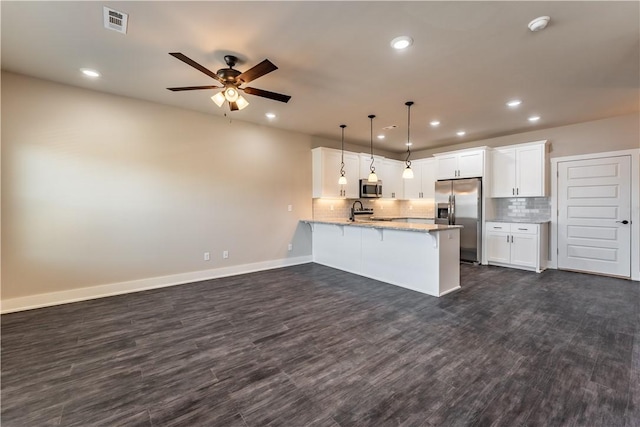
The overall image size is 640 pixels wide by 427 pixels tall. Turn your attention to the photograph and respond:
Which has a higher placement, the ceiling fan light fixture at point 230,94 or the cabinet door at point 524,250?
the ceiling fan light fixture at point 230,94

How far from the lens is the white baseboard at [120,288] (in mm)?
3314

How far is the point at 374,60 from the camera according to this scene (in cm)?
289

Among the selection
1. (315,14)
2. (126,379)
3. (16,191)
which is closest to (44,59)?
(16,191)

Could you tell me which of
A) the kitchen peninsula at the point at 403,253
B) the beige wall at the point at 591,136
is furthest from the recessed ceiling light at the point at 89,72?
the beige wall at the point at 591,136

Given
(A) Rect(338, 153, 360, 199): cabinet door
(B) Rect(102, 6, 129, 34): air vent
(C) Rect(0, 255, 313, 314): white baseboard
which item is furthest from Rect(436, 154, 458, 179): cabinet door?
(B) Rect(102, 6, 129, 34): air vent

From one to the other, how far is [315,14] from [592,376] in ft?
11.7

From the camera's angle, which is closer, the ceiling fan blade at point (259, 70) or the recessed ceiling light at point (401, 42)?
the ceiling fan blade at point (259, 70)

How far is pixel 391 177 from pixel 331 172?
7.09 ft

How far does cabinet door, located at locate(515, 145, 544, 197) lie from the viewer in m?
5.22

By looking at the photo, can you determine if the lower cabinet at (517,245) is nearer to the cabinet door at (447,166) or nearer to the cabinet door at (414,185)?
the cabinet door at (447,166)

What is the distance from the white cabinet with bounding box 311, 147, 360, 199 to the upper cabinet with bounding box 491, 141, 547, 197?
307 cm

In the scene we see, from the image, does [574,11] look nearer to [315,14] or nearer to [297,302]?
[315,14]

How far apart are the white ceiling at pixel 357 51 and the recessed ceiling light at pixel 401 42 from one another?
7cm

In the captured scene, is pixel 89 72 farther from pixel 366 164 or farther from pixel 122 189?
pixel 366 164
